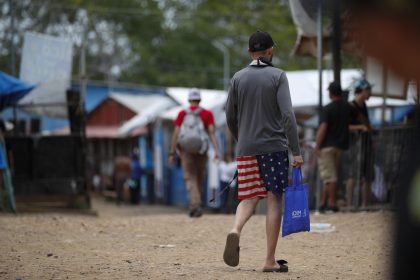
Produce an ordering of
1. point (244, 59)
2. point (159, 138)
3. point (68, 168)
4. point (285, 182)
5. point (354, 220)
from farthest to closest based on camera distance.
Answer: point (244, 59), point (159, 138), point (68, 168), point (354, 220), point (285, 182)

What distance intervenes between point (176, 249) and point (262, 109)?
217 centimetres

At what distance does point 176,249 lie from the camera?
26.0ft

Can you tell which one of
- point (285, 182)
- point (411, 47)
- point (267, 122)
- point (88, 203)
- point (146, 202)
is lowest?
point (146, 202)

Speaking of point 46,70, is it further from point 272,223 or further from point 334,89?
point 272,223

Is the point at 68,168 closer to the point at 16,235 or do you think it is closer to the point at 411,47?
the point at 16,235

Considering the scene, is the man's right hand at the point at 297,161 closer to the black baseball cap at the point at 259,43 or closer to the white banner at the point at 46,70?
the black baseball cap at the point at 259,43

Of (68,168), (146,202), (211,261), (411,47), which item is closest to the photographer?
(411,47)

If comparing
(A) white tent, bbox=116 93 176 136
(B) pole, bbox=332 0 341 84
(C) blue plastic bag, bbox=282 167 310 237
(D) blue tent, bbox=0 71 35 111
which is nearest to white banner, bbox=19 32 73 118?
(D) blue tent, bbox=0 71 35 111

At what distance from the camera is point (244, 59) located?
45719 mm

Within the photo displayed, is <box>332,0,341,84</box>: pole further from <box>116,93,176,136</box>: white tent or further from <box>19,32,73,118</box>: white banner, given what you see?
<box>116,93,176,136</box>: white tent

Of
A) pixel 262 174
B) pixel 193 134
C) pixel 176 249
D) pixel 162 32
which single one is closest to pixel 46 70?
pixel 193 134

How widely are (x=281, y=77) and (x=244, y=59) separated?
1562 inches

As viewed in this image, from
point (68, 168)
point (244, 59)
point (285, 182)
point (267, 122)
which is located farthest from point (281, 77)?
point (244, 59)

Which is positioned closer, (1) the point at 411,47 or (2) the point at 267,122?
(1) the point at 411,47
